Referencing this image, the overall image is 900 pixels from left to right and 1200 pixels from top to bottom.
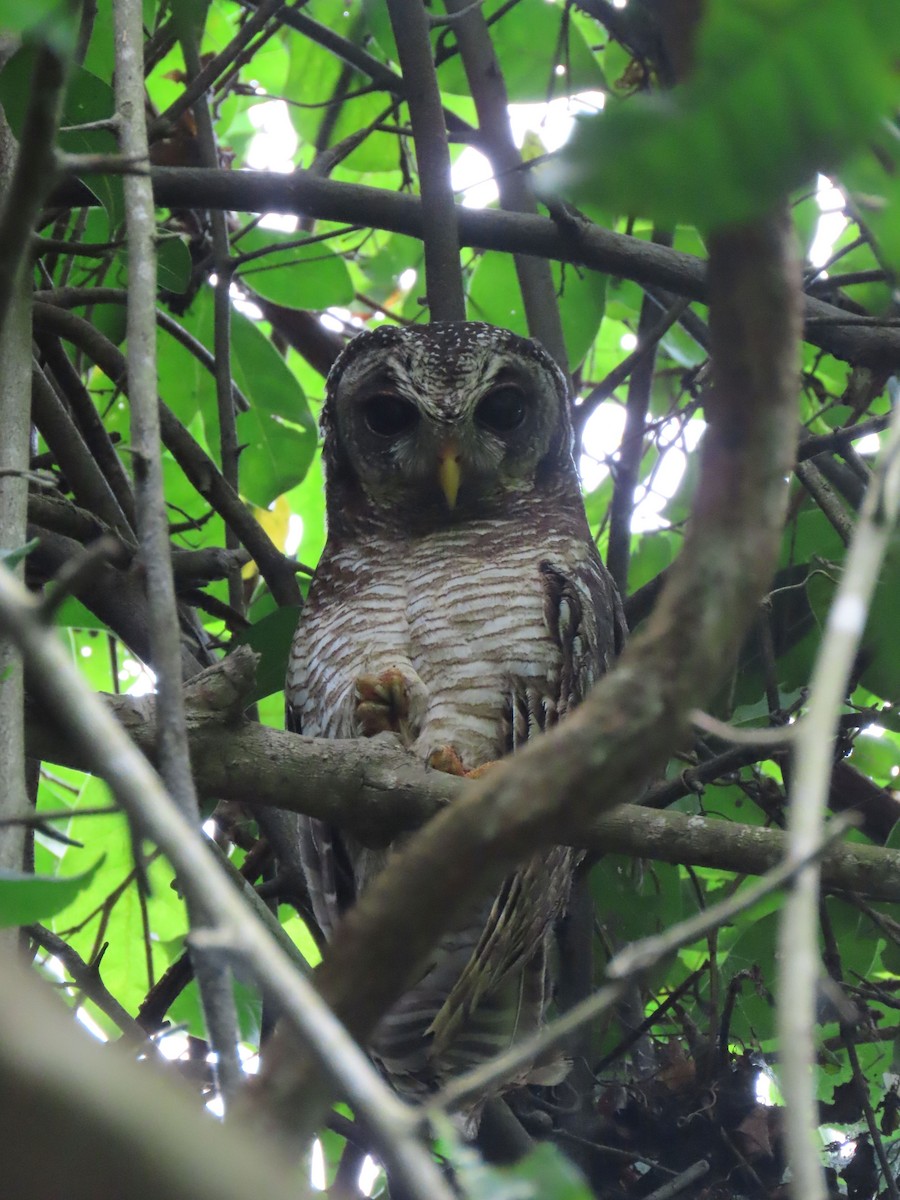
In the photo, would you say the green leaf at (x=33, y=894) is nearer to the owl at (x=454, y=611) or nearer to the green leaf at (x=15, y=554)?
the green leaf at (x=15, y=554)

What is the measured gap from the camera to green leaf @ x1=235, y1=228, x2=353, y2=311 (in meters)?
3.30

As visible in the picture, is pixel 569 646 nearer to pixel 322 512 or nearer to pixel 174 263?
pixel 174 263

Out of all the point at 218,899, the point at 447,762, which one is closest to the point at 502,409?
the point at 447,762

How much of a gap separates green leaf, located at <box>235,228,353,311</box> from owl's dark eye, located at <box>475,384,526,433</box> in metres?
0.46

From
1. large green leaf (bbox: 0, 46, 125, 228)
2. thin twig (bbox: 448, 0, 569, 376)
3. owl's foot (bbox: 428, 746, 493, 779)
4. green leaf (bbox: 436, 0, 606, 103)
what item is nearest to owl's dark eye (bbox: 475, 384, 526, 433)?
thin twig (bbox: 448, 0, 569, 376)

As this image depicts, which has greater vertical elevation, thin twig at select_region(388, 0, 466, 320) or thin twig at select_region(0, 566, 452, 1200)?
Answer: thin twig at select_region(388, 0, 466, 320)

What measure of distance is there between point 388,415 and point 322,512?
2.61ft

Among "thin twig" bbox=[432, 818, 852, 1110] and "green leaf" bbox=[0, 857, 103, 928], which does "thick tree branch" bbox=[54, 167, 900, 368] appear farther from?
"thin twig" bbox=[432, 818, 852, 1110]

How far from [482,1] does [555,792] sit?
2674 mm

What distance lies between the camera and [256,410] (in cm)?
333

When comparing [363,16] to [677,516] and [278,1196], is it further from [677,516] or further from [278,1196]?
[278,1196]

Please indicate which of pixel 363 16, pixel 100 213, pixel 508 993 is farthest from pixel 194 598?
pixel 363 16

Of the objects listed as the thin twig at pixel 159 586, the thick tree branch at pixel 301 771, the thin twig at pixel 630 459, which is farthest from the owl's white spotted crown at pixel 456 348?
A: the thin twig at pixel 159 586

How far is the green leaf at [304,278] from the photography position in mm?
Result: 3297
